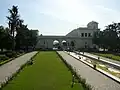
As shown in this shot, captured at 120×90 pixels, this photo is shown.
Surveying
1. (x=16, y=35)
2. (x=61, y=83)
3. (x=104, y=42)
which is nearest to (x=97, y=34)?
(x=104, y=42)

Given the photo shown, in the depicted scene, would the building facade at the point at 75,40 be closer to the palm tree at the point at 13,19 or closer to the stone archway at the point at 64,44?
the stone archway at the point at 64,44

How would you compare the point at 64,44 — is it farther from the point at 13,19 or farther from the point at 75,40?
the point at 13,19

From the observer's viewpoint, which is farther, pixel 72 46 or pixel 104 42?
pixel 72 46

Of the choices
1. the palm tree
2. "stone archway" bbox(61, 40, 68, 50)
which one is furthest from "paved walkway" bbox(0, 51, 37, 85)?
"stone archway" bbox(61, 40, 68, 50)

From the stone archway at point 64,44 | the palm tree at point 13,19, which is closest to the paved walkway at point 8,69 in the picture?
the palm tree at point 13,19

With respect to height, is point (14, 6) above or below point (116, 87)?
above

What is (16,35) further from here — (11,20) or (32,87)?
(32,87)

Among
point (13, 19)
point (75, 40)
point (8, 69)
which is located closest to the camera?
point (8, 69)

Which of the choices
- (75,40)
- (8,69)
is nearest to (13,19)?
(8,69)

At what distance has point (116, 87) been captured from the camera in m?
11.4

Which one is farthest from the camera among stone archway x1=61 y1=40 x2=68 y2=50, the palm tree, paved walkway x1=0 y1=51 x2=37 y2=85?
stone archway x1=61 y1=40 x2=68 y2=50

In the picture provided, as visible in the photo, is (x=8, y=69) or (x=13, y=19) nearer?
(x=8, y=69)

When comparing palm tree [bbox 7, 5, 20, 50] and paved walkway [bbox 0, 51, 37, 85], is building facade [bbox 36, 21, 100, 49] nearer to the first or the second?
palm tree [bbox 7, 5, 20, 50]

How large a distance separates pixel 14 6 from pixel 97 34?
95.8 ft
